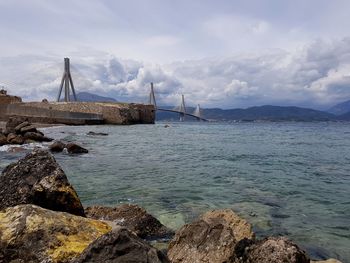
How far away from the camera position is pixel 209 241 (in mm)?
5527

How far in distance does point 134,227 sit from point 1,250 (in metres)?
3.30

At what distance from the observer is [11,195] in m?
6.03

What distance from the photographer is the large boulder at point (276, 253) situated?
4.46m

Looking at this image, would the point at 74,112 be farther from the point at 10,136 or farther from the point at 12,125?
the point at 10,136

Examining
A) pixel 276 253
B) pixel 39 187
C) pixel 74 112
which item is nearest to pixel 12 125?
pixel 39 187

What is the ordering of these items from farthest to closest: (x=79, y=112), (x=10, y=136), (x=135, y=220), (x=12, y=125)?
(x=79, y=112), (x=12, y=125), (x=10, y=136), (x=135, y=220)

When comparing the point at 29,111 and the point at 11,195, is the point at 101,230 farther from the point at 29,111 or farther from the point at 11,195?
the point at 29,111

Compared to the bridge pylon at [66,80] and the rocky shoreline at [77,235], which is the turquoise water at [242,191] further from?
the bridge pylon at [66,80]

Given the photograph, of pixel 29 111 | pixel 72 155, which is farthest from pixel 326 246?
pixel 29 111

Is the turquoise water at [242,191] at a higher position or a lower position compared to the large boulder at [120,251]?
lower

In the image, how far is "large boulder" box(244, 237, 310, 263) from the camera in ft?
14.6

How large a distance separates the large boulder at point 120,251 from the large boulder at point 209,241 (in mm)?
1707

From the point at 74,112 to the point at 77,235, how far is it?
6547 cm

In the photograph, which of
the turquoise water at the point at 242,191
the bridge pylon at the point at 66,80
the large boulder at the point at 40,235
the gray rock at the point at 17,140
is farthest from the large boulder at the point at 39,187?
the bridge pylon at the point at 66,80
